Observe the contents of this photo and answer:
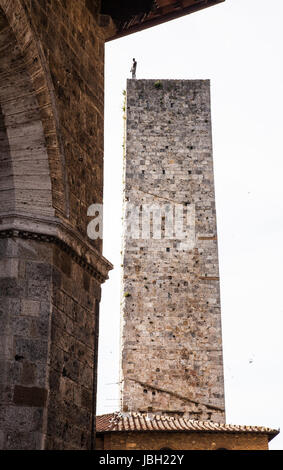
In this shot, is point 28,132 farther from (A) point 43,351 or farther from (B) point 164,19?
(B) point 164,19

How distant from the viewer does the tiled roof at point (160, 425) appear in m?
15.3

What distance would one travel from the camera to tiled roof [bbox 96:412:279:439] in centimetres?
1533

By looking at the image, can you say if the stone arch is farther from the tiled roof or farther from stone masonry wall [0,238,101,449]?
the tiled roof

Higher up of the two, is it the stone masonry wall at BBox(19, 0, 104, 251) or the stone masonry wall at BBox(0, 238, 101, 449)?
the stone masonry wall at BBox(19, 0, 104, 251)

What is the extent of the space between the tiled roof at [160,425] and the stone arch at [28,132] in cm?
1123

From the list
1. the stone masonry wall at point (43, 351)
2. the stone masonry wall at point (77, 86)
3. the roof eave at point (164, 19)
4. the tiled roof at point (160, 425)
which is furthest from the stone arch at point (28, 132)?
the tiled roof at point (160, 425)

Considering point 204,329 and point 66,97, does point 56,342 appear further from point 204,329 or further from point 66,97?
point 204,329

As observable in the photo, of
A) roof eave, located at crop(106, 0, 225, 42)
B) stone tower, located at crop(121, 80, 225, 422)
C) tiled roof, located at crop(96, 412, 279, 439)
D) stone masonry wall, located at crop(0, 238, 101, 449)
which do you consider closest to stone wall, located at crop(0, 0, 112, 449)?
stone masonry wall, located at crop(0, 238, 101, 449)

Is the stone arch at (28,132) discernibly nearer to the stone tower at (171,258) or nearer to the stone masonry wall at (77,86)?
the stone masonry wall at (77,86)

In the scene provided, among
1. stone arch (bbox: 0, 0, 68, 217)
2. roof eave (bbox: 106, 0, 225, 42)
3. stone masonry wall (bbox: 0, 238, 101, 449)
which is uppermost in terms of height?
roof eave (bbox: 106, 0, 225, 42)

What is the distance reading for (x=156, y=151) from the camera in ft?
62.5

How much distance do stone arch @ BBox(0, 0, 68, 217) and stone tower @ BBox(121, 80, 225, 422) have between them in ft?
40.8
